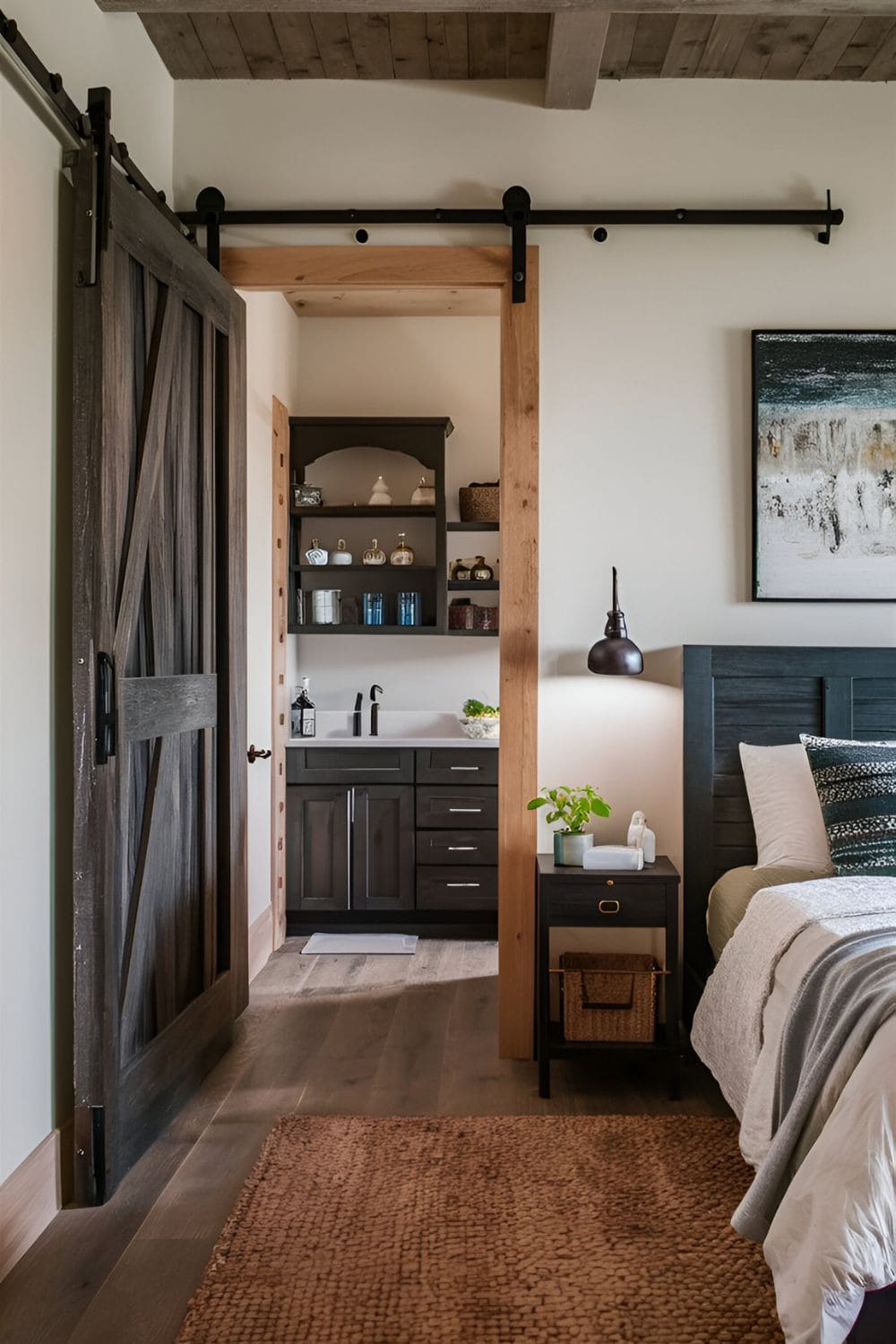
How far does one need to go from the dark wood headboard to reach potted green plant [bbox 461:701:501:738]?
2005 millimetres

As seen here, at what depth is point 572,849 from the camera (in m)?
3.26

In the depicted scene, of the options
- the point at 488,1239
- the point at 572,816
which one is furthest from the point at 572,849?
the point at 488,1239

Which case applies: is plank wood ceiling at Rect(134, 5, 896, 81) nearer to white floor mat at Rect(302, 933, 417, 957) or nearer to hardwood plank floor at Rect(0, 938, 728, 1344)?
hardwood plank floor at Rect(0, 938, 728, 1344)

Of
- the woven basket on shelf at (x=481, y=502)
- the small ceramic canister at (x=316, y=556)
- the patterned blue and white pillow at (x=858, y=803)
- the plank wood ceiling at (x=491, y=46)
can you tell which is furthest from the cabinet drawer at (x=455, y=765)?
Answer: the plank wood ceiling at (x=491, y=46)

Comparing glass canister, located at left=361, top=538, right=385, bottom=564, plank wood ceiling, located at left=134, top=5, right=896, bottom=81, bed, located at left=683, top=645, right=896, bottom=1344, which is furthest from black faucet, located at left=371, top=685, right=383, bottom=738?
plank wood ceiling, located at left=134, top=5, right=896, bottom=81

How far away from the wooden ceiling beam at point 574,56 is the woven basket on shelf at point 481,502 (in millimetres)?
2211

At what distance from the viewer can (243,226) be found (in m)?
3.58

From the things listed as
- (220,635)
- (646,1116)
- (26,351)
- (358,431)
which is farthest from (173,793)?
(358,431)

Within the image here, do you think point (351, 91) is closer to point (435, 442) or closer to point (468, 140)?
point (468, 140)

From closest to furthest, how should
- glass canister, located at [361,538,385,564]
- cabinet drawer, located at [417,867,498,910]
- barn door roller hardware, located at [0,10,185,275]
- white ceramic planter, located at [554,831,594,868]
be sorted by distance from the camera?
barn door roller hardware, located at [0,10,185,275] < white ceramic planter, located at [554,831,594,868] < cabinet drawer, located at [417,867,498,910] < glass canister, located at [361,538,385,564]

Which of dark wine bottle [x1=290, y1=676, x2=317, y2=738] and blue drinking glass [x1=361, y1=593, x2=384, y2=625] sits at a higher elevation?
blue drinking glass [x1=361, y1=593, x2=384, y2=625]

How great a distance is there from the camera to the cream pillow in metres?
3.10

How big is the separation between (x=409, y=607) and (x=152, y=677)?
275 centimetres

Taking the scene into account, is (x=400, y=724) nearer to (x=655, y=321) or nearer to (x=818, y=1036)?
(x=655, y=321)
